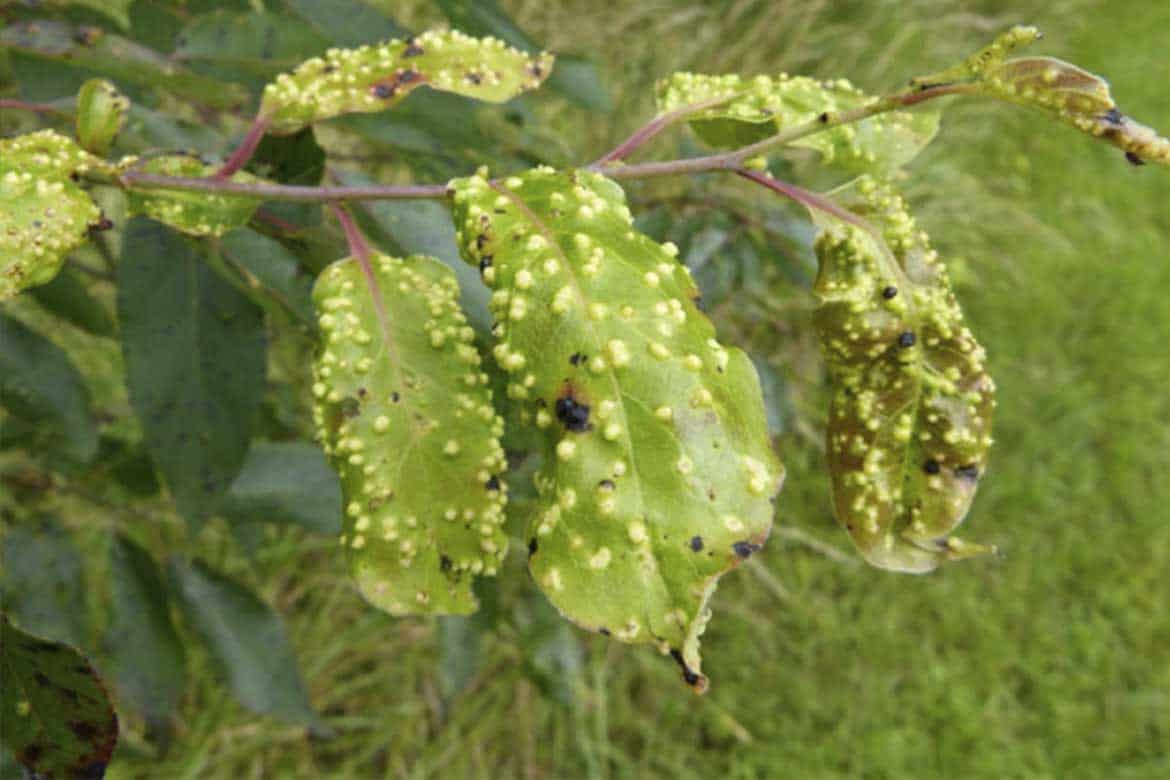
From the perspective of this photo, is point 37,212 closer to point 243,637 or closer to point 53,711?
point 53,711

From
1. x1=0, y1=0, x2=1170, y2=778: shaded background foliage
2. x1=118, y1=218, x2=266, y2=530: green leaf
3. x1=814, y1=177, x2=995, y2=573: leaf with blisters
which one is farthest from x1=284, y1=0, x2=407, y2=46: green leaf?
x1=814, y1=177, x2=995, y2=573: leaf with blisters

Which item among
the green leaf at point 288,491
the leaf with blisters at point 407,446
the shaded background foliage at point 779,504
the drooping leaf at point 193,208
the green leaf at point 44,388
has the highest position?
the drooping leaf at point 193,208

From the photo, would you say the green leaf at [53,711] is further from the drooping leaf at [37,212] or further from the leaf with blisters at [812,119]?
the leaf with blisters at [812,119]

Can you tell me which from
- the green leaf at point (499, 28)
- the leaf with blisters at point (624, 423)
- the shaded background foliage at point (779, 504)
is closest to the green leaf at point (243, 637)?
the shaded background foliage at point (779, 504)

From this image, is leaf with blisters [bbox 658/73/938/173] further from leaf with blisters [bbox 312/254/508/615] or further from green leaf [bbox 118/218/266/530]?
green leaf [bbox 118/218/266/530]

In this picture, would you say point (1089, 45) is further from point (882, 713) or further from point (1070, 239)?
point (882, 713)

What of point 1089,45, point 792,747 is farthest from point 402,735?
point 1089,45
